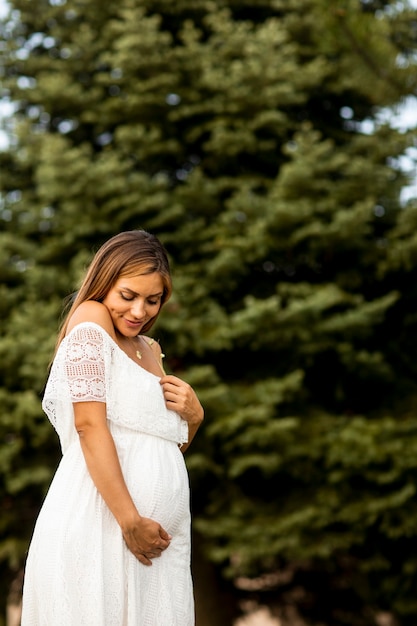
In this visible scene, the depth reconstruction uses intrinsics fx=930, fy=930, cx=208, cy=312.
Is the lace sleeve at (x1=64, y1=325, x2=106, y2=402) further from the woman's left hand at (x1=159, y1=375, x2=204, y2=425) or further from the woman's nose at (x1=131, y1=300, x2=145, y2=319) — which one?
the woman's left hand at (x1=159, y1=375, x2=204, y2=425)

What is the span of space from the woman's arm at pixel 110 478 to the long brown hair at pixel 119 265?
29 cm

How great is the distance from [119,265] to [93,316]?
0.16 m

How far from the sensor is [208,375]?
25.3 feet

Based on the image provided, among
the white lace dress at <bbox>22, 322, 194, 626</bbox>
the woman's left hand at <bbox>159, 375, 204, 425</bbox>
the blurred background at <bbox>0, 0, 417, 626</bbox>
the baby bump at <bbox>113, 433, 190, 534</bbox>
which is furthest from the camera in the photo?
the blurred background at <bbox>0, 0, 417, 626</bbox>

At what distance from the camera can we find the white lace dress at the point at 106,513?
240 cm

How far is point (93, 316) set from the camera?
8.37 feet

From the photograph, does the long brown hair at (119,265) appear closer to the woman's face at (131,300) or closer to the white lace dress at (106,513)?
the woman's face at (131,300)

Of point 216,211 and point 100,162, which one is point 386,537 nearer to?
point 216,211

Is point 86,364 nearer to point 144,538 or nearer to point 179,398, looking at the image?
point 179,398

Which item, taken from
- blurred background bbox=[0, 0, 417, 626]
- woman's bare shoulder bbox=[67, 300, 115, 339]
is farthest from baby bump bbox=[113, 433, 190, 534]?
blurred background bbox=[0, 0, 417, 626]

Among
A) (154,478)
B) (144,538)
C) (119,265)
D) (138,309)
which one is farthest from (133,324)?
(144,538)

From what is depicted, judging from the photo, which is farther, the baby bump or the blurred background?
the blurred background

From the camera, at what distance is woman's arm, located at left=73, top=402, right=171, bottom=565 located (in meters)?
2.40

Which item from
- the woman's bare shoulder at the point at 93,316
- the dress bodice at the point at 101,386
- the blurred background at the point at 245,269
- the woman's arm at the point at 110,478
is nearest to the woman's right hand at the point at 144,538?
the woman's arm at the point at 110,478
